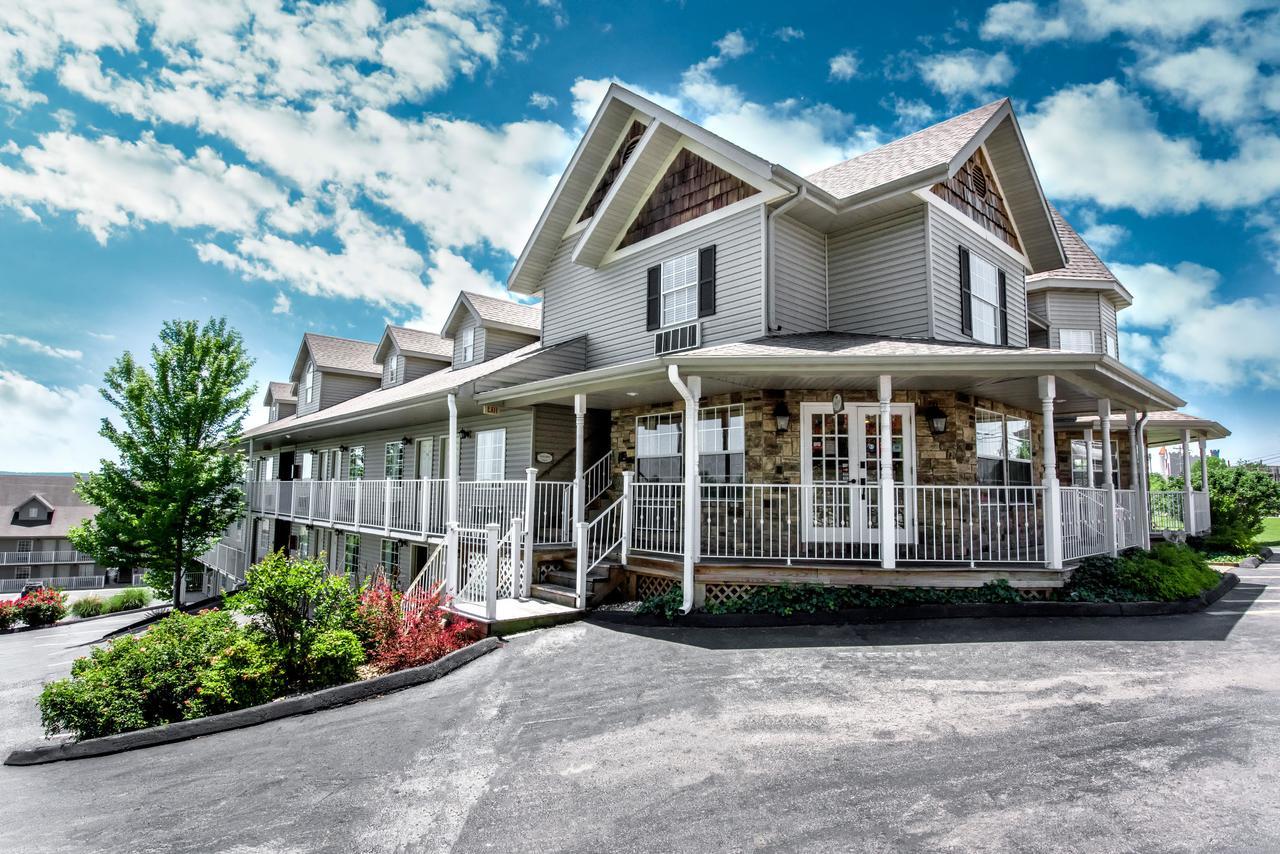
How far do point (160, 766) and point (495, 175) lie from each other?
577 inches

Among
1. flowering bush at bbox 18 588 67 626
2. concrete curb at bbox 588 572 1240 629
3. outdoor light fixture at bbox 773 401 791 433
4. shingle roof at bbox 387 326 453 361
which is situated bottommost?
flowering bush at bbox 18 588 67 626

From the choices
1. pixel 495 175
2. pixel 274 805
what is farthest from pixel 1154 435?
pixel 274 805

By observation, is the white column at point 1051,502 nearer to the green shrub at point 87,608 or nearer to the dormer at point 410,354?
the dormer at point 410,354

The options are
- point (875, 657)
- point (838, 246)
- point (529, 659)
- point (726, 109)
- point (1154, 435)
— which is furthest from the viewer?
point (1154, 435)

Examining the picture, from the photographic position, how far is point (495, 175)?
1677 centimetres

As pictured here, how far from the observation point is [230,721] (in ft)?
20.2

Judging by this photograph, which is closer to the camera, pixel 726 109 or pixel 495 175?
pixel 726 109

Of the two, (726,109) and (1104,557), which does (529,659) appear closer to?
(1104,557)

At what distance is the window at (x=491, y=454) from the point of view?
49.5 ft

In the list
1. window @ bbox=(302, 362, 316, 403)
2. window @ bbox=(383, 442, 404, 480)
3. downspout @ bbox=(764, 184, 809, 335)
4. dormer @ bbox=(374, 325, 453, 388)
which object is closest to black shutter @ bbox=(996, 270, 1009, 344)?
downspout @ bbox=(764, 184, 809, 335)

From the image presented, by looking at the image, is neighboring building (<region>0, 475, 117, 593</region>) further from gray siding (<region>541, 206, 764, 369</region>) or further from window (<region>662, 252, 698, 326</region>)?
window (<region>662, 252, 698, 326</region>)

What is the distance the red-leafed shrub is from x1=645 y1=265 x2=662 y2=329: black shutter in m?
6.72

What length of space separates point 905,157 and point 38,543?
58.8m

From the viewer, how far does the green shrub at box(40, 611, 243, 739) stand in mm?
6066
